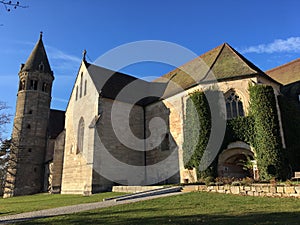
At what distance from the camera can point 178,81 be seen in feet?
72.4

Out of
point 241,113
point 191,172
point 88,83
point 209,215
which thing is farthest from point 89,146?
point 209,215

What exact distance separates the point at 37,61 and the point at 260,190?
32.2 m

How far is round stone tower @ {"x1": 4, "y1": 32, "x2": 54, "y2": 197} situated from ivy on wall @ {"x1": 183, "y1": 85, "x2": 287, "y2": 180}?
20513 mm

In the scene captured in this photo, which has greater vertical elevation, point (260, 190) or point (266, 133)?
point (266, 133)

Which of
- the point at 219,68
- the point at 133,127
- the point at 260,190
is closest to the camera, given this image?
the point at 260,190

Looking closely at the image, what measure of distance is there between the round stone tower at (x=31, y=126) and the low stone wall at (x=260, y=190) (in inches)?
941

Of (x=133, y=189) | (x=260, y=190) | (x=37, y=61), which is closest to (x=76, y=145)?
(x=133, y=189)

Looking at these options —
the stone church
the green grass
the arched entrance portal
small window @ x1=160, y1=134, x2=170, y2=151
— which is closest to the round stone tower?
the stone church

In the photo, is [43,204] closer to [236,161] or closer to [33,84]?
[236,161]

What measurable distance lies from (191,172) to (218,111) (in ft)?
15.0

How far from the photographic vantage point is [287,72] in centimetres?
2386

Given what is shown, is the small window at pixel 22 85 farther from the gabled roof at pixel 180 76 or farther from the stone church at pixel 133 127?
Result: the gabled roof at pixel 180 76

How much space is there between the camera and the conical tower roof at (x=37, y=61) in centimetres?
3347

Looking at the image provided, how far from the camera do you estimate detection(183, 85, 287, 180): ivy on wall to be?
591 inches
